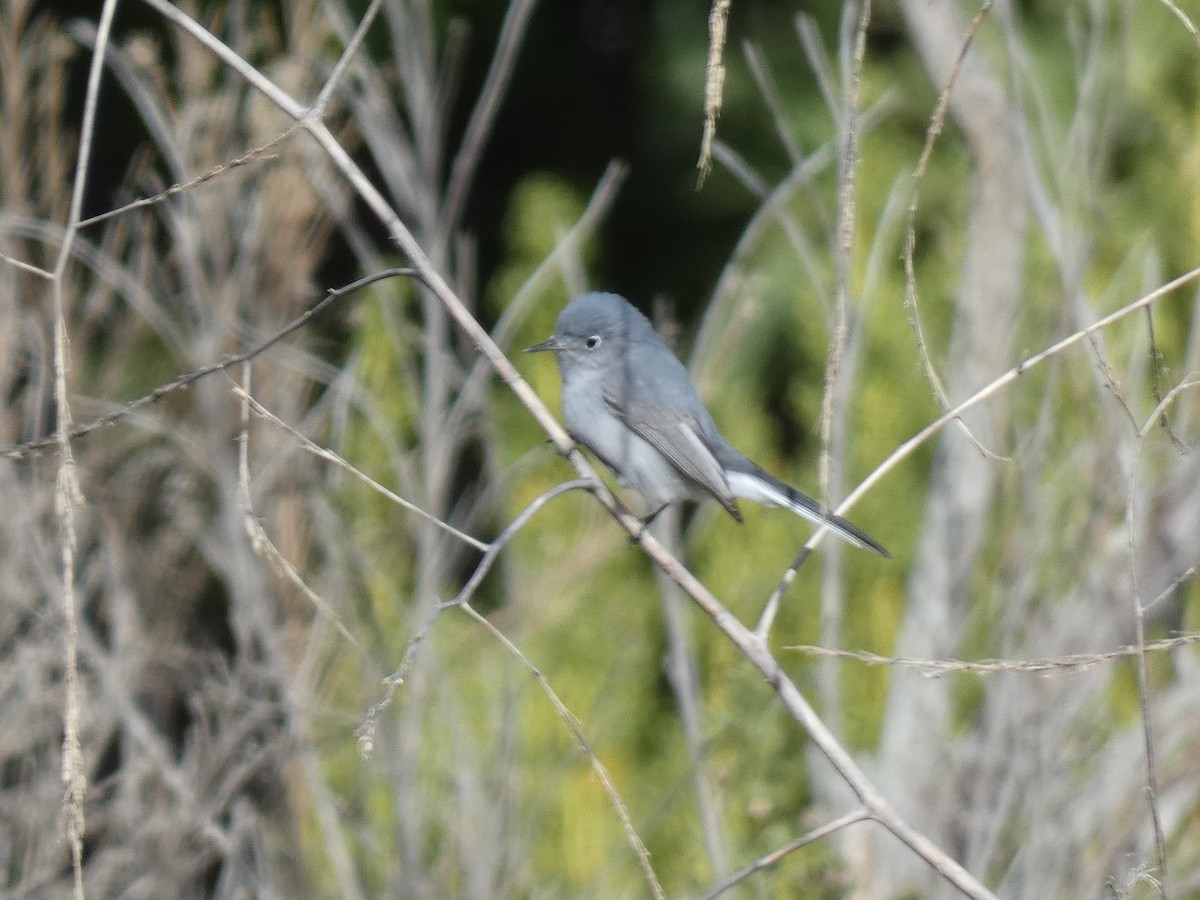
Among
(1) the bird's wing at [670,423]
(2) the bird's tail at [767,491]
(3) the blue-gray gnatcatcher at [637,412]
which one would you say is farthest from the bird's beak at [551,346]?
(2) the bird's tail at [767,491]

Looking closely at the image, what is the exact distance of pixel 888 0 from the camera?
5.38 meters

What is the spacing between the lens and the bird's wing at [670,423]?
132 inches

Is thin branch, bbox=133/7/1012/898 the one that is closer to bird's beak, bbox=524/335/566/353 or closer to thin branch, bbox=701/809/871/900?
thin branch, bbox=701/809/871/900

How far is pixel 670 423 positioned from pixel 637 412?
3.4 inches

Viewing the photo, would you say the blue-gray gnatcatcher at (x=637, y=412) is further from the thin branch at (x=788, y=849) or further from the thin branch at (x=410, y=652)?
the thin branch at (x=788, y=849)

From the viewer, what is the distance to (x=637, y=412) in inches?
136

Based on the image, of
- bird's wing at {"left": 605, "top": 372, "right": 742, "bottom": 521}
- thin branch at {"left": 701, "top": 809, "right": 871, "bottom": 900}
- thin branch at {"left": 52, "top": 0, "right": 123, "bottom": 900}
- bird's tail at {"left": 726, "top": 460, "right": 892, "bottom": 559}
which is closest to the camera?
thin branch at {"left": 52, "top": 0, "right": 123, "bottom": 900}

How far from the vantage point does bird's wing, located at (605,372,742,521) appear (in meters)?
3.35

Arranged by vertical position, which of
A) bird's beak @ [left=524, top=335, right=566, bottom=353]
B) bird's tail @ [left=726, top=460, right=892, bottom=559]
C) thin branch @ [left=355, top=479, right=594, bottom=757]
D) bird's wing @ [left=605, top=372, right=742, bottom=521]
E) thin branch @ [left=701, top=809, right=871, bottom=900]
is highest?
thin branch @ [left=355, top=479, right=594, bottom=757]

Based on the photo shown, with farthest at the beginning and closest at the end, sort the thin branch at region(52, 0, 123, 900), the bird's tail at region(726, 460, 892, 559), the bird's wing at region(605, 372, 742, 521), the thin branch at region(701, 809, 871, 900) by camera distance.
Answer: the bird's wing at region(605, 372, 742, 521) → the bird's tail at region(726, 460, 892, 559) → the thin branch at region(701, 809, 871, 900) → the thin branch at region(52, 0, 123, 900)

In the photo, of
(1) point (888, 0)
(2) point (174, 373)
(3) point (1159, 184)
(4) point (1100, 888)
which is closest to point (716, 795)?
(4) point (1100, 888)

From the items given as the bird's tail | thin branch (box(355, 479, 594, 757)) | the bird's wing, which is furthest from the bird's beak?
thin branch (box(355, 479, 594, 757))

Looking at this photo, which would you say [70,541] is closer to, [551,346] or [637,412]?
[551,346]

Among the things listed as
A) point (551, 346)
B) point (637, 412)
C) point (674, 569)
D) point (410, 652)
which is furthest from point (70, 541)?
point (637, 412)
